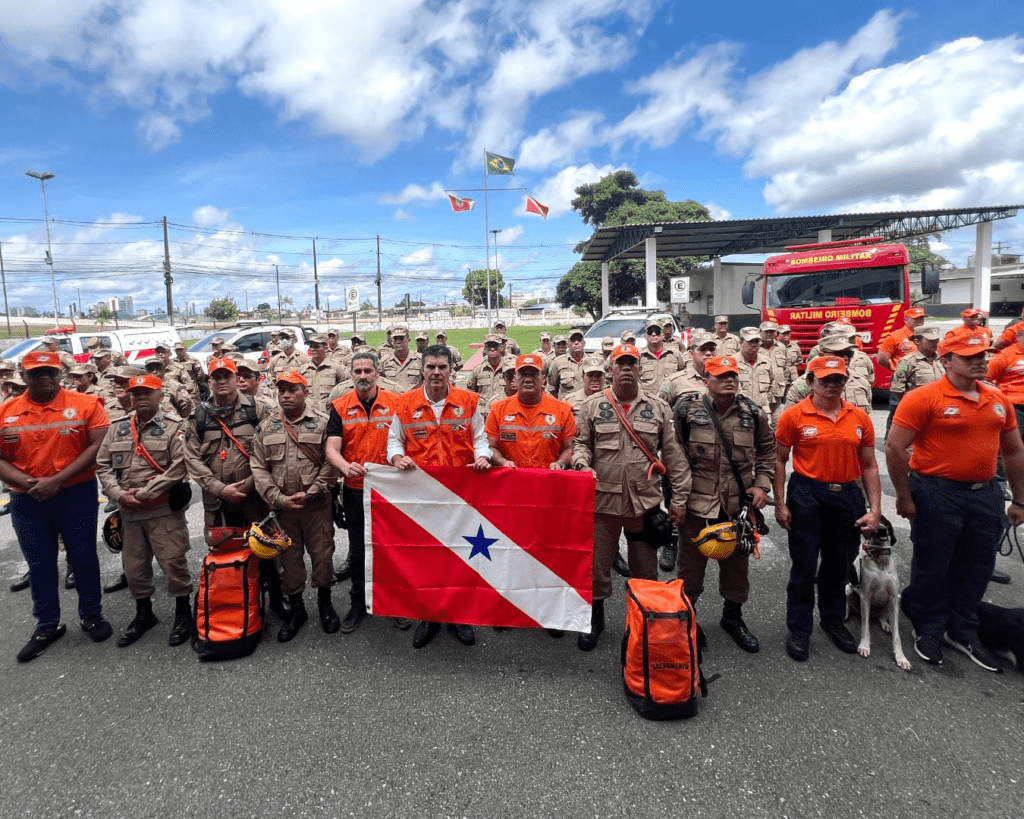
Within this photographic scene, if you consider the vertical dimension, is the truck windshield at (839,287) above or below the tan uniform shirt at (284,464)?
above

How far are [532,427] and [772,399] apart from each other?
15.7ft

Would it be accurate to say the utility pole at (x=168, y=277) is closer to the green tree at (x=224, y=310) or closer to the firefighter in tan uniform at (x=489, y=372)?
the firefighter in tan uniform at (x=489, y=372)

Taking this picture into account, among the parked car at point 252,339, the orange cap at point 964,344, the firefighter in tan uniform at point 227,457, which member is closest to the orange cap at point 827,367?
the orange cap at point 964,344

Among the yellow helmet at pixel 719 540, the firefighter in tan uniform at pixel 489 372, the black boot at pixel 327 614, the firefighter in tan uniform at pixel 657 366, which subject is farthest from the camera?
the firefighter in tan uniform at pixel 489 372

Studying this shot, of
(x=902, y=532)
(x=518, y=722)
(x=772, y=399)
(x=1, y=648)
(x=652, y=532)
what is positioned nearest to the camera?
(x=518, y=722)

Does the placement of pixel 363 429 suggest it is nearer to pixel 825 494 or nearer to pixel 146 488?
pixel 146 488

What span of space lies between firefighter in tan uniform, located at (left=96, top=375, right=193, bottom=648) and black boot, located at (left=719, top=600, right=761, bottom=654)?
12.8ft

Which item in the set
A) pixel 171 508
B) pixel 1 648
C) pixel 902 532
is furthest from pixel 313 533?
pixel 902 532

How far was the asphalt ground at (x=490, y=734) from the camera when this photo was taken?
2740mm

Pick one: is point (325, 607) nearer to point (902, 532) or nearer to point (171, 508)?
point (171, 508)

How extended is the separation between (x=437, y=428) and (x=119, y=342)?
1606 cm

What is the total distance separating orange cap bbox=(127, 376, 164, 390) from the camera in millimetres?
4211

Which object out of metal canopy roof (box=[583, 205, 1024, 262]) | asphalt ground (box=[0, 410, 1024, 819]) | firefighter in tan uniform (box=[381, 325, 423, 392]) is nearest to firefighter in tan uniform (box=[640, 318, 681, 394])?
firefighter in tan uniform (box=[381, 325, 423, 392])

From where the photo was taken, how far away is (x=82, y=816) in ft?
8.90
